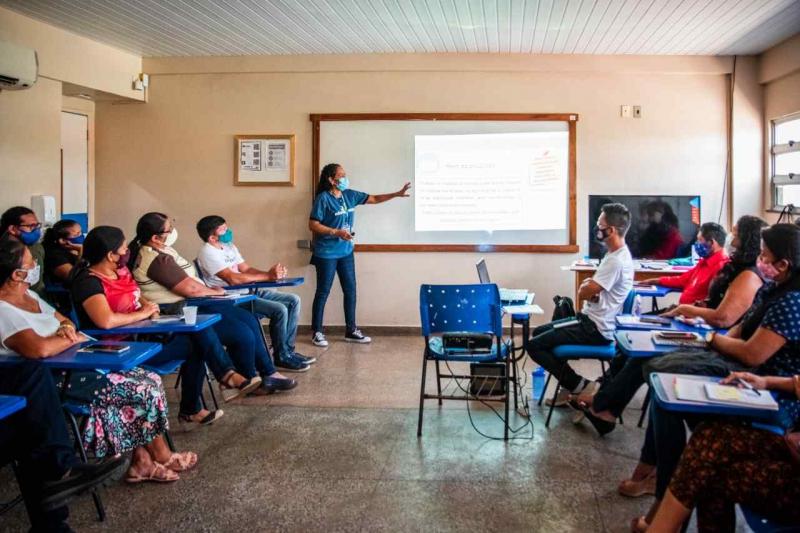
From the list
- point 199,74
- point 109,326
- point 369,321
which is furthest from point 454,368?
point 199,74

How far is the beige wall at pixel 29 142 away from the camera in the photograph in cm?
510

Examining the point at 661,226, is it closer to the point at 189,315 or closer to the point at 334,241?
the point at 334,241

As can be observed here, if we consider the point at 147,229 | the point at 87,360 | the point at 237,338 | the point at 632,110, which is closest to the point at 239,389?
the point at 237,338

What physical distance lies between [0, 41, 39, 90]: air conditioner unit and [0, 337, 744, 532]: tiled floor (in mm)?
2917

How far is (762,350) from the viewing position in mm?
2318

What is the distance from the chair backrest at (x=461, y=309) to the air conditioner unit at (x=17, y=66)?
137 inches

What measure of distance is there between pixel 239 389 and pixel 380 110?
3404 mm

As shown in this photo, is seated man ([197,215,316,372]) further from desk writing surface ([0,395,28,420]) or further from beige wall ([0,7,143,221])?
desk writing surface ([0,395,28,420])

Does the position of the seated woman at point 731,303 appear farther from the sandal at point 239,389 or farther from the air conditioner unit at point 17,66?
the air conditioner unit at point 17,66

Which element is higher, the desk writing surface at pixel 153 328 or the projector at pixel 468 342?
the desk writing surface at pixel 153 328

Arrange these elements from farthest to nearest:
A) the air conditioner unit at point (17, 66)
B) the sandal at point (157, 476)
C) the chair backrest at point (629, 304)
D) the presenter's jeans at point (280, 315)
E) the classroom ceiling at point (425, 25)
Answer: the presenter's jeans at point (280, 315), the classroom ceiling at point (425, 25), the air conditioner unit at point (17, 66), the chair backrest at point (629, 304), the sandal at point (157, 476)

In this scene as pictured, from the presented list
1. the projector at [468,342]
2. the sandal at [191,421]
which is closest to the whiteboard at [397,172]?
the projector at [468,342]

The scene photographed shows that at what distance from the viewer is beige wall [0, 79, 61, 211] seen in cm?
510

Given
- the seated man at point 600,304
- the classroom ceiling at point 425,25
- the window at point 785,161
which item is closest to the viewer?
the seated man at point 600,304
